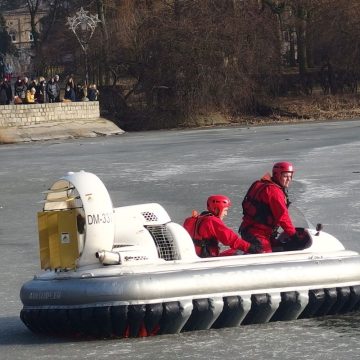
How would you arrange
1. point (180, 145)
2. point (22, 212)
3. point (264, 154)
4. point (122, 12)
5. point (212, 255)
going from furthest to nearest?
1. point (122, 12)
2. point (180, 145)
3. point (264, 154)
4. point (22, 212)
5. point (212, 255)

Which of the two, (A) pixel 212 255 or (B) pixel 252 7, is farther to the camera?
(B) pixel 252 7

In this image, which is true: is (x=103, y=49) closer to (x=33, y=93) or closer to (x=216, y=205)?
(x=33, y=93)

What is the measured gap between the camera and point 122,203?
1429 centimetres

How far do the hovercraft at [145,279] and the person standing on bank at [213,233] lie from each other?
197 millimetres

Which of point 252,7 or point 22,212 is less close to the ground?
point 252,7

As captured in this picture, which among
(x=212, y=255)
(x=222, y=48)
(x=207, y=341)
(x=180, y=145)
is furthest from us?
(x=222, y=48)

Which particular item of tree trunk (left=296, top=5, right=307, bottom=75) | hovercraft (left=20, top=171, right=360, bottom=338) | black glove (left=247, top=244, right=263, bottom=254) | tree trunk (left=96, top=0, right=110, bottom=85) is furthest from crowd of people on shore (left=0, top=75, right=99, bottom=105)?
hovercraft (left=20, top=171, right=360, bottom=338)

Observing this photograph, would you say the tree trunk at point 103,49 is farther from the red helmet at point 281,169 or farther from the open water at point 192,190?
the red helmet at point 281,169

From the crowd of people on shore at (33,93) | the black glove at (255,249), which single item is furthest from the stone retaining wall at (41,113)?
the black glove at (255,249)

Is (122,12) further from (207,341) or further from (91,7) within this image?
(207,341)

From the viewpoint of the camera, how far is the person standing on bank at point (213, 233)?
7.13 meters

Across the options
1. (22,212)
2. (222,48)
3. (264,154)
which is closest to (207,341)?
(22,212)

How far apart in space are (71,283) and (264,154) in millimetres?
15616

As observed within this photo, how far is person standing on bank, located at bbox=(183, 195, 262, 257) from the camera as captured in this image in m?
7.13
